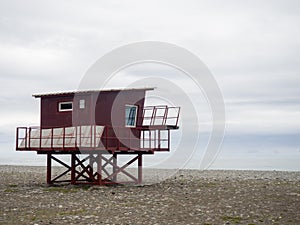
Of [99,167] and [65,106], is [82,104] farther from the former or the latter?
[99,167]

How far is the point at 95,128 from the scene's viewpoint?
36.5 meters

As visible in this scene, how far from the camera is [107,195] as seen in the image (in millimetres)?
32719

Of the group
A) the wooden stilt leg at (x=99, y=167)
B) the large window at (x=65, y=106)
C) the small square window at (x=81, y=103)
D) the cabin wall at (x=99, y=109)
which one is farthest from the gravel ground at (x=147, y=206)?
the large window at (x=65, y=106)

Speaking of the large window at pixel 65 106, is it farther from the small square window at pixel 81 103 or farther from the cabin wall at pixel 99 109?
the small square window at pixel 81 103

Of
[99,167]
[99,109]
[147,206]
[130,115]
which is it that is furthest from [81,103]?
[147,206]

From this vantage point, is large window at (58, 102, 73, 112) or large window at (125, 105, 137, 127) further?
large window at (58, 102, 73, 112)

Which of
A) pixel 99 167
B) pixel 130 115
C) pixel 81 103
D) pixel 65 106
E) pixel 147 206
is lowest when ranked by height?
pixel 147 206

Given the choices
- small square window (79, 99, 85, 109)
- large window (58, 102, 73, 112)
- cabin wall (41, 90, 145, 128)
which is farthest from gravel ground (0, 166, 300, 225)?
large window (58, 102, 73, 112)

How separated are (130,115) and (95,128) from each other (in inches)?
144

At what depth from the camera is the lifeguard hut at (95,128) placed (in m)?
37.4

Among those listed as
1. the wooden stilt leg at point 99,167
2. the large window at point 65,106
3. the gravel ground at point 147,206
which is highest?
the large window at point 65,106

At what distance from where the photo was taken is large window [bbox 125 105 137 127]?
38.9 metres

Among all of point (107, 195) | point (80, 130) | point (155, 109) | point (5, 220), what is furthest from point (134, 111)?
point (5, 220)

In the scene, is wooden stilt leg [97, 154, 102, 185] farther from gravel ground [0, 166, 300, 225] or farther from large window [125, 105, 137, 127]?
large window [125, 105, 137, 127]
